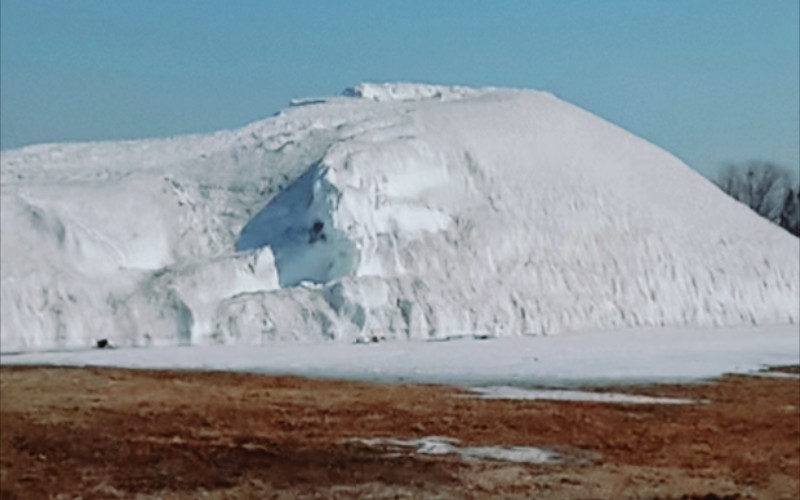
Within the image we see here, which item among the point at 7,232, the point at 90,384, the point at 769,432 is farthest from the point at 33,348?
the point at 769,432

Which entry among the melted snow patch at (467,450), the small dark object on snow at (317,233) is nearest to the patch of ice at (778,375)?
Answer: the melted snow patch at (467,450)

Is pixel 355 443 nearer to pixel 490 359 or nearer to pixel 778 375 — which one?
pixel 490 359

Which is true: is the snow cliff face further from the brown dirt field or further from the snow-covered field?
the brown dirt field

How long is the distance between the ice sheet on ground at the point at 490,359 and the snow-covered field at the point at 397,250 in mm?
175

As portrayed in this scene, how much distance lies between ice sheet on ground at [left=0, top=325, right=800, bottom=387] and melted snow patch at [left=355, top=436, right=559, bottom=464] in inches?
388

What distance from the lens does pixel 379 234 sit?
4428cm

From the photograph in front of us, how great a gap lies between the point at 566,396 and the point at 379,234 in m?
20.4

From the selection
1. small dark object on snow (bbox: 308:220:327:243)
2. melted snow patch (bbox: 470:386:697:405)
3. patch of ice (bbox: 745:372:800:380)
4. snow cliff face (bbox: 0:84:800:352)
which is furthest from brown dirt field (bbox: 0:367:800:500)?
small dark object on snow (bbox: 308:220:327:243)

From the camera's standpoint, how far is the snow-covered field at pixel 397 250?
122 ft

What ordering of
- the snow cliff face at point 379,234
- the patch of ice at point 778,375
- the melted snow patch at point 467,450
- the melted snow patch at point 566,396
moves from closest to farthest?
the melted snow patch at point 467,450, the melted snow patch at point 566,396, the patch of ice at point 778,375, the snow cliff face at point 379,234

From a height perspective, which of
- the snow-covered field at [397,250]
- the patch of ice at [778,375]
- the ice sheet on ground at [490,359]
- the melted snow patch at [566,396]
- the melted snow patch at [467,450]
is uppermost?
the snow-covered field at [397,250]

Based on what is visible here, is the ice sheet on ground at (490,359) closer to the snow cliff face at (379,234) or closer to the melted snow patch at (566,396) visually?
the melted snow patch at (566,396)

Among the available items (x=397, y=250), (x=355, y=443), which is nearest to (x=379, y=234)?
(x=397, y=250)

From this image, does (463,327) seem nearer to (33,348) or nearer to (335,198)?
(335,198)
